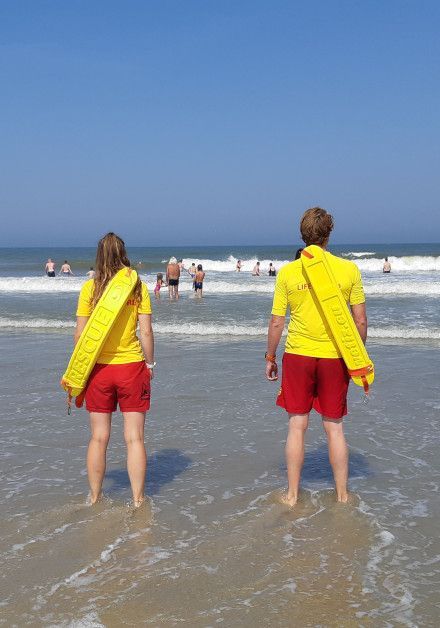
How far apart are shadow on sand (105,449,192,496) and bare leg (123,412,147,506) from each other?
0.32 metres

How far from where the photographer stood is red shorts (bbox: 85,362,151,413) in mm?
4293

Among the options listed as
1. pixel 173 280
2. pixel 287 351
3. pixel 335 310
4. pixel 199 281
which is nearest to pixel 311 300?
pixel 335 310

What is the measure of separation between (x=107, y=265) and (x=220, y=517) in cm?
180

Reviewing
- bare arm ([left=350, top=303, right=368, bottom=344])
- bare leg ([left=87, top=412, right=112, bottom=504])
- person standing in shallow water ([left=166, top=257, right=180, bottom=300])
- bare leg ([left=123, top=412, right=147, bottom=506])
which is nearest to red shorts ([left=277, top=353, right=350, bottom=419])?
bare arm ([left=350, top=303, right=368, bottom=344])

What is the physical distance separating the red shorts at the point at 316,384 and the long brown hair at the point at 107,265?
1.11 meters

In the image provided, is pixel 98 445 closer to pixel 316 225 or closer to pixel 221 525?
pixel 221 525

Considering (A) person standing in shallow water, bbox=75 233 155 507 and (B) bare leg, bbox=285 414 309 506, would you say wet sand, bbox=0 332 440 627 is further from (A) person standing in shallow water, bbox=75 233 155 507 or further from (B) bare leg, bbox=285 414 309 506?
(A) person standing in shallow water, bbox=75 233 155 507

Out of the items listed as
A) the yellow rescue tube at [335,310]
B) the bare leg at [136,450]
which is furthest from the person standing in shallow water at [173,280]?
the yellow rescue tube at [335,310]

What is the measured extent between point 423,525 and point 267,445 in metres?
2.04

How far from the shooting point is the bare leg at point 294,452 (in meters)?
4.46

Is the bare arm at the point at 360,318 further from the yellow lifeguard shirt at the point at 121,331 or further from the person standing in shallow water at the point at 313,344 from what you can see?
the yellow lifeguard shirt at the point at 121,331

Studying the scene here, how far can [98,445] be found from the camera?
444 centimetres

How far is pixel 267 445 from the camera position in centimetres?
600

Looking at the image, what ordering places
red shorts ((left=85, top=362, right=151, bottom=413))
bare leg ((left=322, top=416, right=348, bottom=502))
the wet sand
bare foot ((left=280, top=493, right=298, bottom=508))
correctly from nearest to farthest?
the wet sand < red shorts ((left=85, top=362, right=151, bottom=413)) < bare leg ((left=322, top=416, right=348, bottom=502)) < bare foot ((left=280, top=493, right=298, bottom=508))
